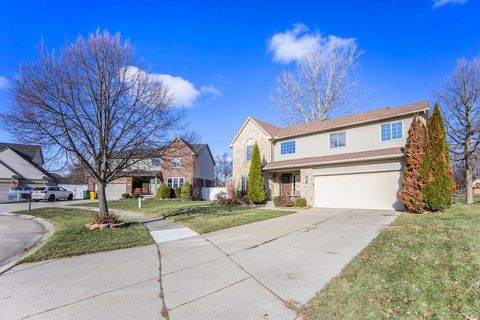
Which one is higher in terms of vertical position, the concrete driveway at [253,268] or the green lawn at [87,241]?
the concrete driveway at [253,268]

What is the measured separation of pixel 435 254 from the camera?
16.4ft

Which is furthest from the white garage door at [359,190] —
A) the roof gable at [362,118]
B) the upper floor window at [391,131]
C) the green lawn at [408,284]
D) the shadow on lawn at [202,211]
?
the green lawn at [408,284]

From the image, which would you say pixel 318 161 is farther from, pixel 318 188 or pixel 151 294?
pixel 151 294

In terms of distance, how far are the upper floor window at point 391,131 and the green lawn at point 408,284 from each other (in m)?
9.33

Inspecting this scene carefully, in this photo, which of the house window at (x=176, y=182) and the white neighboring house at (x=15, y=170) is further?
the house window at (x=176, y=182)

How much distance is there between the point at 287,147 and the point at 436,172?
985cm

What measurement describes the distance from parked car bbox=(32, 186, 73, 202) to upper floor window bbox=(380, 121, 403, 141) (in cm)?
3013

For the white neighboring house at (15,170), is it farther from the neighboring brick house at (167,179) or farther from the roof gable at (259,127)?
the roof gable at (259,127)

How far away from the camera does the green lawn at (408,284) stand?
10.2 feet

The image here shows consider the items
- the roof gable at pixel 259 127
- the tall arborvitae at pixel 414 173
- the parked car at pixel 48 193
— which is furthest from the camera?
the parked car at pixel 48 193

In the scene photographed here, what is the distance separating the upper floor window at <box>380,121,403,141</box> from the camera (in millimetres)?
14117

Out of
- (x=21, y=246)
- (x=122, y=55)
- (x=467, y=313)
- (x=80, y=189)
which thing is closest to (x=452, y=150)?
(x=467, y=313)

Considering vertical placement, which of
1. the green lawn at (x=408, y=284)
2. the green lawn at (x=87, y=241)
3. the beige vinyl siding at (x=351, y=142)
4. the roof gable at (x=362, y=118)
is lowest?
the green lawn at (x=87, y=241)

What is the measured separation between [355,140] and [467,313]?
14.0m
